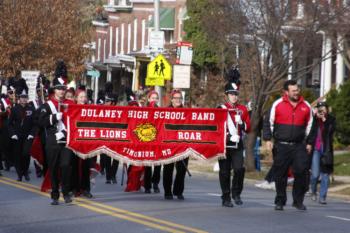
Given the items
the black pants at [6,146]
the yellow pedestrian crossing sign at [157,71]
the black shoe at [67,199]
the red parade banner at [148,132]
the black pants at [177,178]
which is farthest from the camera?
the yellow pedestrian crossing sign at [157,71]

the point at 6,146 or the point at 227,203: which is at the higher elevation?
the point at 6,146

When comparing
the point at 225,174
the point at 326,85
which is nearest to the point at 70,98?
the point at 225,174

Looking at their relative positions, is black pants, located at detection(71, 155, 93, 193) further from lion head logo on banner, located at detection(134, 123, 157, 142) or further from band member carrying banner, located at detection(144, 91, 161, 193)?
band member carrying banner, located at detection(144, 91, 161, 193)

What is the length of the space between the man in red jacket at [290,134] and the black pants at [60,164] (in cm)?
305

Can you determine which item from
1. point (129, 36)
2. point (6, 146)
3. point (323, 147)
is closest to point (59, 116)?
point (323, 147)

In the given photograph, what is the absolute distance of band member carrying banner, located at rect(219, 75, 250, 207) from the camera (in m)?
15.6

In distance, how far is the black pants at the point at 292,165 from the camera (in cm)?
1528

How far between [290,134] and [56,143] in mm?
3596

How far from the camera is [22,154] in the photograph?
70.4ft

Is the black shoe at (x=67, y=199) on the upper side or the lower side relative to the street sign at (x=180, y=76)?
lower

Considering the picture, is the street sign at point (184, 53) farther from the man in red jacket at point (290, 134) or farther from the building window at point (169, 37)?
the building window at point (169, 37)

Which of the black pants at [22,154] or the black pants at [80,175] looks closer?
the black pants at [80,175]

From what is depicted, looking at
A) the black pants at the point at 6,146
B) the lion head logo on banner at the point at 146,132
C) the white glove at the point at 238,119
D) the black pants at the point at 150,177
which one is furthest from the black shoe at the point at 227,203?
the black pants at the point at 6,146

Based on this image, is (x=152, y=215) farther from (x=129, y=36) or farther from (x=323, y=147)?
(x=129, y=36)
